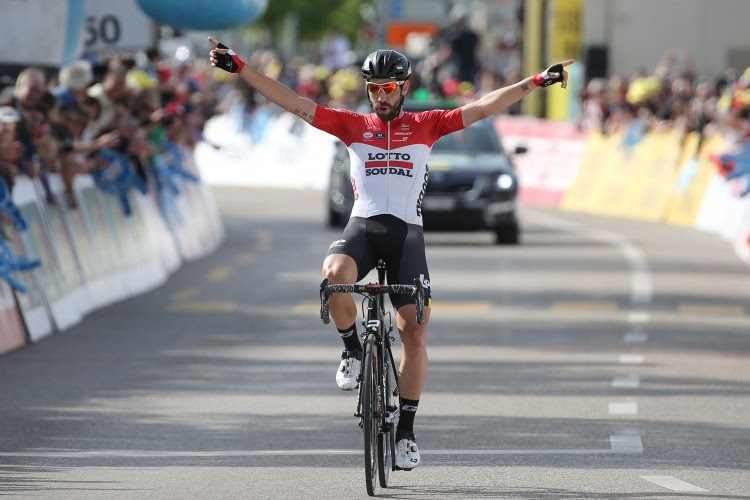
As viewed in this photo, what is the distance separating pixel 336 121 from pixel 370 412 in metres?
1.67

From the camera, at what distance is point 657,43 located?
53656 mm

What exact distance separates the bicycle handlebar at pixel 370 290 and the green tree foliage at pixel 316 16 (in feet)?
292

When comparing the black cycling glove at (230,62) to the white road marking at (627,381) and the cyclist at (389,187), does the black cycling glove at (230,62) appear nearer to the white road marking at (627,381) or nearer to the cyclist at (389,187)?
the cyclist at (389,187)

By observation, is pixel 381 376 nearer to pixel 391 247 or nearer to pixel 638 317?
pixel 391 247

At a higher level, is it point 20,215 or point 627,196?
point 20,215

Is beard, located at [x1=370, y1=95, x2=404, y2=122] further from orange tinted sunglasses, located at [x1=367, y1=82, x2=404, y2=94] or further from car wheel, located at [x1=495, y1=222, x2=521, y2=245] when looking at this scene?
car wheel, located at [x1=495, y1=222, x2=521, y2=245]

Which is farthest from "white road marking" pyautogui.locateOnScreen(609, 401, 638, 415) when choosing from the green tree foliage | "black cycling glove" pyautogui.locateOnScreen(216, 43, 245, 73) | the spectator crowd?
the green tree foliage

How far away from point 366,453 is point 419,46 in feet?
205

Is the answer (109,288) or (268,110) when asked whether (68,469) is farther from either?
(268,110)

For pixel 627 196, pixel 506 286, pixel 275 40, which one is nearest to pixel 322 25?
pixel 275 40

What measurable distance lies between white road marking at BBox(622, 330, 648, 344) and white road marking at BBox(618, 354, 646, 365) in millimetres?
985

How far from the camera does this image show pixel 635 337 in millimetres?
16812

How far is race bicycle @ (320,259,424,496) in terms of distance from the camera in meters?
9.28

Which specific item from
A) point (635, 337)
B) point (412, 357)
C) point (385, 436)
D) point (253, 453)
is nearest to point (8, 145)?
point (635, 337)
